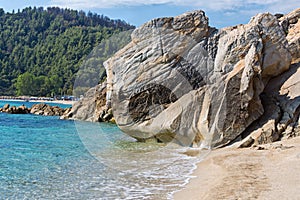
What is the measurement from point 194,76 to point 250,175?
8.76 metres

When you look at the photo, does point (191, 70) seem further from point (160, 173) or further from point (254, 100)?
point (160, 173)

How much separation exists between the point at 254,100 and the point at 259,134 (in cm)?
150

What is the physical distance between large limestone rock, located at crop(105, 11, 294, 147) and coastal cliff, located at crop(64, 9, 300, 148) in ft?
0.13

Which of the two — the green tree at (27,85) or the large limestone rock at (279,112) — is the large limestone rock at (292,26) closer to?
the large limestone rock at (279,112)

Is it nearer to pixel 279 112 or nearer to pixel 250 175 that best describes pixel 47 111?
pixel 279 112

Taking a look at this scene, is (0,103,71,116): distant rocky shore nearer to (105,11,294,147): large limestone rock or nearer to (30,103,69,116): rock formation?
(30,103,69,116): rock formation

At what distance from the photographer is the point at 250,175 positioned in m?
9.59

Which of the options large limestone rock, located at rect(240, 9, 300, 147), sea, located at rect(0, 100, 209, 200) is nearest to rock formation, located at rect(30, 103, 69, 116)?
sea, located at rect(0, 100, 209, 200)

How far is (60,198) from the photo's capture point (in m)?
8.55

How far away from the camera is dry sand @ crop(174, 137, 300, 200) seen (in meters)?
7.84

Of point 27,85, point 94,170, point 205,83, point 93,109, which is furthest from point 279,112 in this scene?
point 27,85

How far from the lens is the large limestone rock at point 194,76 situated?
49.0 feet

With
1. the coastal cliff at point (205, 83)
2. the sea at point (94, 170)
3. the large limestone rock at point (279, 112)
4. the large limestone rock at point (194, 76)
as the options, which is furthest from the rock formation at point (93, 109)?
the large limestone rock at point (279, 112)

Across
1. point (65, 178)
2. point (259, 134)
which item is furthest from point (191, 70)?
point (65, 178)
